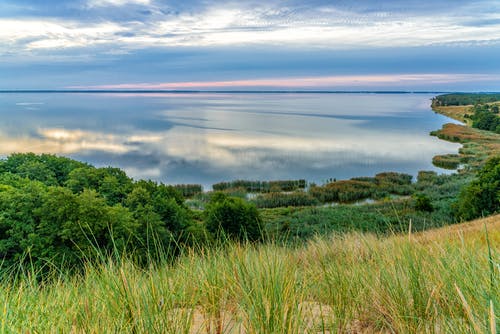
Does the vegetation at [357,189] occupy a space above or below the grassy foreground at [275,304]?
below

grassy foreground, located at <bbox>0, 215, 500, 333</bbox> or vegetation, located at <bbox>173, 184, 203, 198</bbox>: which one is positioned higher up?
grassy foreground, located at <bbox>0, 215, 500, 333</bbox>

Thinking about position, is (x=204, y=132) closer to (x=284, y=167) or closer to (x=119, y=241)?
(x=284, y=167)

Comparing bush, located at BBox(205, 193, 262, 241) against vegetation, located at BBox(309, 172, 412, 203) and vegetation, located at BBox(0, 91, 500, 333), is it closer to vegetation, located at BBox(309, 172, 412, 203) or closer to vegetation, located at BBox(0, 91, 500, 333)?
vegetation, located at BBox(0, 91, 500, 333)

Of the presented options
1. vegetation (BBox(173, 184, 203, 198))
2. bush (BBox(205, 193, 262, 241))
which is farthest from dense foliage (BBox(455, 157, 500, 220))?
vegetation (BBox(173, 184, 203, 198))

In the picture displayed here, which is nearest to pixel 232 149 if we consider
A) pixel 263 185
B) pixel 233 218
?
pixel 263 185

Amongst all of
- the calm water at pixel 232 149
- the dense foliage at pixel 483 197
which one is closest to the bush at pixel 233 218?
the dense foliage at pixel 483 197

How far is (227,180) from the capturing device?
49531mm

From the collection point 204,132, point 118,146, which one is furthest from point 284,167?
point 204,132

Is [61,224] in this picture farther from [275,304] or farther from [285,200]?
[285,200]

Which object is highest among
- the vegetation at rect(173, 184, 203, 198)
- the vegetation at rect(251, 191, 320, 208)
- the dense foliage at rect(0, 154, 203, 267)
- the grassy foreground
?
the grassy foreground

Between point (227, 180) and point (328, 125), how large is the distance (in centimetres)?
6336

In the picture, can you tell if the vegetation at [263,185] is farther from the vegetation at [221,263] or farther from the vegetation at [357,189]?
the vegetation at [221,263]

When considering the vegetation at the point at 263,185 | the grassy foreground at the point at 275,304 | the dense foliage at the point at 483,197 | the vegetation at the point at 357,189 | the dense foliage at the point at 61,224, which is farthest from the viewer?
the vegetation at the point at 263,185

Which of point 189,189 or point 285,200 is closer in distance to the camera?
point 285,200
